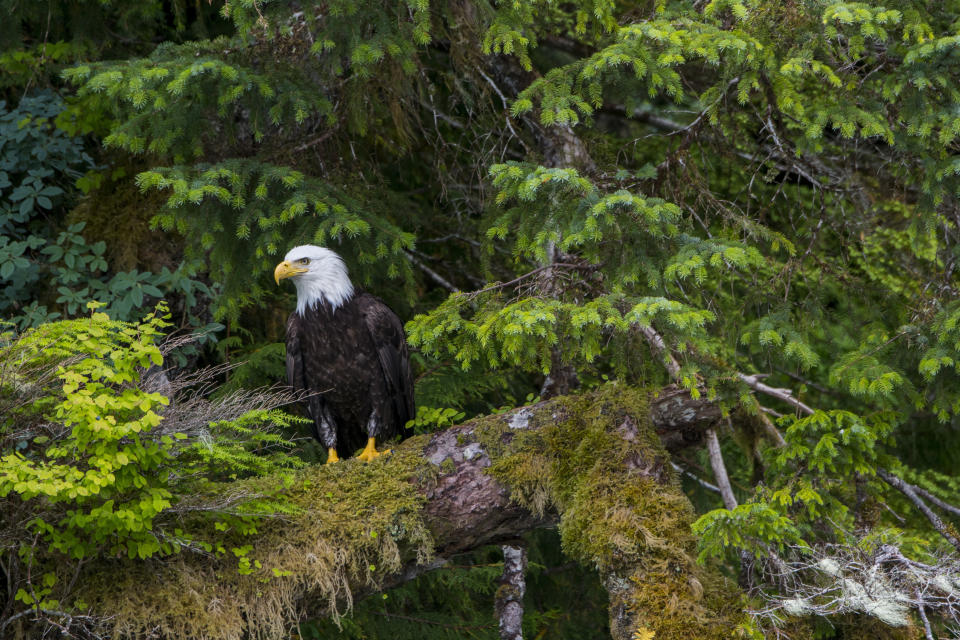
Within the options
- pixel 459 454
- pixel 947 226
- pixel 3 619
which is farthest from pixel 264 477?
pixel 947 226

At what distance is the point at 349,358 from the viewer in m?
5.55

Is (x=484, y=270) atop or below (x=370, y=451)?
atop

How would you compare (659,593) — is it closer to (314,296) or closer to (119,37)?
(314,296)

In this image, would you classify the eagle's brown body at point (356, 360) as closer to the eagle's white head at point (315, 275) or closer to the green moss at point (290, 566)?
the eagle's white head at point (315, 275)

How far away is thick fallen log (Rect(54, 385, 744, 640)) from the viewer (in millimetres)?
3910

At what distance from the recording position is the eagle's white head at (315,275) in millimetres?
5090

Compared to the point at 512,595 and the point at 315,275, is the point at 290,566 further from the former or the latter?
the point at 315,275

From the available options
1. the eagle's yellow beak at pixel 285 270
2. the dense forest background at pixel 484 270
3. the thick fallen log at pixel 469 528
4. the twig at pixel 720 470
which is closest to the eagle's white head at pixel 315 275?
the eagle's yellow beak at pixel 285 270

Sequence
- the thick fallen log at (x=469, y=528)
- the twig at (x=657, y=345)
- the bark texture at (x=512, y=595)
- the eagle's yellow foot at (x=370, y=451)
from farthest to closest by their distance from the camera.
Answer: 1. the eagle's yellow foot at (x=370, y=451)
2. the twig at (x=657, y=345)
3. the bark texture at (x=512, y=595)
4. the thick fallen log at (x=469, y=528)

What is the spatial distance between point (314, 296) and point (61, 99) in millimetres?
2436

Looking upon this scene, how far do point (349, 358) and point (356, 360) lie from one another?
4cm

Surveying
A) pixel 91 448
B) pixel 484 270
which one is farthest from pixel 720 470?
pixel 91 448

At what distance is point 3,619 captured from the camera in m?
3.79

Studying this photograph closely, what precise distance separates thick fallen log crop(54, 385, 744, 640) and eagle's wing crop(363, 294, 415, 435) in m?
0.86
